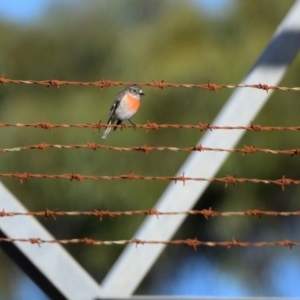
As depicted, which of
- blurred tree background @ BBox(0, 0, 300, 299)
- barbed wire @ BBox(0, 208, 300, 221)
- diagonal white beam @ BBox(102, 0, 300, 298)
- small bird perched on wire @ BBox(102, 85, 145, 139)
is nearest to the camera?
barbed wire @ BBox(0, 208, 300, 221)

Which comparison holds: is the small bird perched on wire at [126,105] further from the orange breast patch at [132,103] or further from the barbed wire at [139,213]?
the barbed wire at [139,213]

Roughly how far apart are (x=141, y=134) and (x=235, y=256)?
1.85m

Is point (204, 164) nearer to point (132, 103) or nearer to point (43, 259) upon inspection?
point (43, 259)

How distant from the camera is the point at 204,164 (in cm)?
357

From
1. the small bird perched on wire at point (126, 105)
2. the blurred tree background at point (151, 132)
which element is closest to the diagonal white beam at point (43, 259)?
the small bird perched on wire at point (126, 105)

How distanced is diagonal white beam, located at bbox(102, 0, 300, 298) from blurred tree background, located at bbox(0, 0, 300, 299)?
20.1 ft

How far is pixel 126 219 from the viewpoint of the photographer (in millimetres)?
10625

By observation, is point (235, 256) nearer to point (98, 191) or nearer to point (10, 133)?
point (98, 191)

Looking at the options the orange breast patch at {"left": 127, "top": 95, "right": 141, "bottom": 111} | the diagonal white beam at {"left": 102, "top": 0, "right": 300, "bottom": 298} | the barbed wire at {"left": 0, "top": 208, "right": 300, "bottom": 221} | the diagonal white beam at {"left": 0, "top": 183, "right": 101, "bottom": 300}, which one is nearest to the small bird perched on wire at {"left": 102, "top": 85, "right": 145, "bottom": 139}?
the orange breast patch at {"left": 127, "top": 95, "right": 141, "bottom": 111}

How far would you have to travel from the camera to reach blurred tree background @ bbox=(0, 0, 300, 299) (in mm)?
10430

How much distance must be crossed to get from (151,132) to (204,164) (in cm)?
713

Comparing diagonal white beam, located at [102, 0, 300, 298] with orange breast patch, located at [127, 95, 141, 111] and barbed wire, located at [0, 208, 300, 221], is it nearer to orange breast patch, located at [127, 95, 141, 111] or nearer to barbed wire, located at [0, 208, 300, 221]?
barbed wire, located at [0, 208, 300, 221]

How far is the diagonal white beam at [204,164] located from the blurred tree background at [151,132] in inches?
242

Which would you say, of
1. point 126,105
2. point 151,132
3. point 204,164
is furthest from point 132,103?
point 151,132
